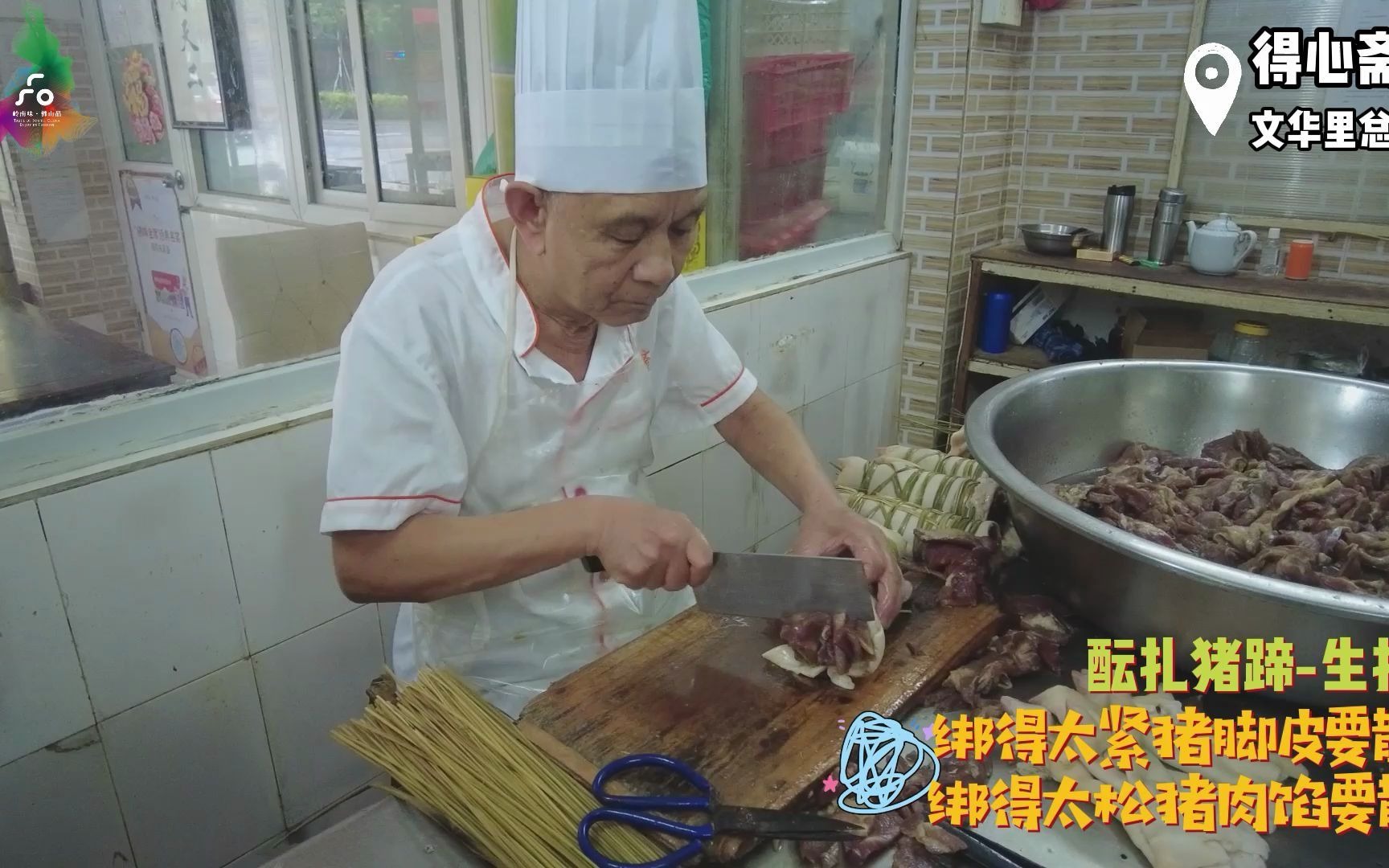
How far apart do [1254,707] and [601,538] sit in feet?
3.33

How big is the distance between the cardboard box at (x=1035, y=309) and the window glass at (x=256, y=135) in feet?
9.33

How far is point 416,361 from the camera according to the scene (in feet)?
4.32

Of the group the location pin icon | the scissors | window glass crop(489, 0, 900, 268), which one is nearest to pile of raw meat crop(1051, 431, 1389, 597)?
the scissors

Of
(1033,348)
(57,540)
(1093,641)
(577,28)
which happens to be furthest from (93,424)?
(1033,348)

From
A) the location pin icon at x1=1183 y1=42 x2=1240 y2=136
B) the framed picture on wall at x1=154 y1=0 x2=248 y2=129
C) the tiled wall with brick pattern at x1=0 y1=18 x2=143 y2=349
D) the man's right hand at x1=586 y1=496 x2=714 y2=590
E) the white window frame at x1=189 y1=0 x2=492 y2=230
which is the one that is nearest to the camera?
the man's right hand at x1=586 y1=496 x2=714 y2=590

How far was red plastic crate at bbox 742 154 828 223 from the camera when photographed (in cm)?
320

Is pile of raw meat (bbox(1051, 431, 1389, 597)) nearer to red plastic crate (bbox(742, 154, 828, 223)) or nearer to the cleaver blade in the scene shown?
the cleaver blade

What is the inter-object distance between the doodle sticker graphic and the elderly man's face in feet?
2.34

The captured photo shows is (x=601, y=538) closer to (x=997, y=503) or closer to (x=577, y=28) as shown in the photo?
(x=577, y=28)

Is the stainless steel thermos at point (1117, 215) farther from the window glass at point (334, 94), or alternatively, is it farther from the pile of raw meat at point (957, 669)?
the window glass at point (334, 94)

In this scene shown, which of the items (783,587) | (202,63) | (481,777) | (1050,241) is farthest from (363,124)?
(481,777)

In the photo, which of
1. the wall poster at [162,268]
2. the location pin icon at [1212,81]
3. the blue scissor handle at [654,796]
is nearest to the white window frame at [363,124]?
the wall poster at [162,268]

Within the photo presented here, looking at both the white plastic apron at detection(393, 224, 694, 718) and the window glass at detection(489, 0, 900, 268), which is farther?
the window glass at detection(489, 0, 900, 268)

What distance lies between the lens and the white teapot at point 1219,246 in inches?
124
